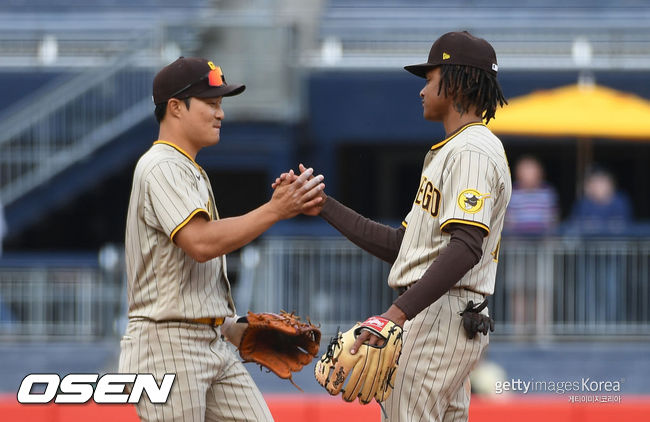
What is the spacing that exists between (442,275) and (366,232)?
842 millimetres

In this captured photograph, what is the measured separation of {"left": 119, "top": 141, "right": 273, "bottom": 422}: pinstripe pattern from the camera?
4.15 meters

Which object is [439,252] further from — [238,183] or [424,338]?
[238,183]

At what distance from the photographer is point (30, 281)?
10.6m

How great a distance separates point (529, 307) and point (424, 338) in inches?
241

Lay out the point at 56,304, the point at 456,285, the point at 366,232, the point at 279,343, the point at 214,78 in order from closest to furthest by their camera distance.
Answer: the point at 456,285 → the point at 214,78 → the point at 366,232 → the point at 279,343 → the point at 56,304

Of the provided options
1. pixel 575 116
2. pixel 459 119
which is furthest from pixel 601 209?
pixel 459 119

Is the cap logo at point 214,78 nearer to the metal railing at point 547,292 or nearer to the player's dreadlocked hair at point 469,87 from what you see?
the player's dreadlocked hair at point 469,87

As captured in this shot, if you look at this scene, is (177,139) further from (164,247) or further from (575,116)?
(575,116)

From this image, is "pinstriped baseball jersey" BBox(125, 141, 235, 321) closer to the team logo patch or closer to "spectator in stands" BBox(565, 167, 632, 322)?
the team logo patch

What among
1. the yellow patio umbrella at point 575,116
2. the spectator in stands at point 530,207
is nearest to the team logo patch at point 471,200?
the spectator in stands at point 530,207

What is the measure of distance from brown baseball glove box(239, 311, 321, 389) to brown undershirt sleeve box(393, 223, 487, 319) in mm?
840

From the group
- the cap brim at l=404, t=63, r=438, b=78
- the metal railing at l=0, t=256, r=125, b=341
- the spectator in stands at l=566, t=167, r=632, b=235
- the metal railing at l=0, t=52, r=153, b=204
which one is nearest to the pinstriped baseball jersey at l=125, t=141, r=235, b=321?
the cap brim at l=404, t=63, r=438, b=78

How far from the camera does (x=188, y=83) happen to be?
431cm

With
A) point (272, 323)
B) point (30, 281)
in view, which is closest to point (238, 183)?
point (30, 281)
